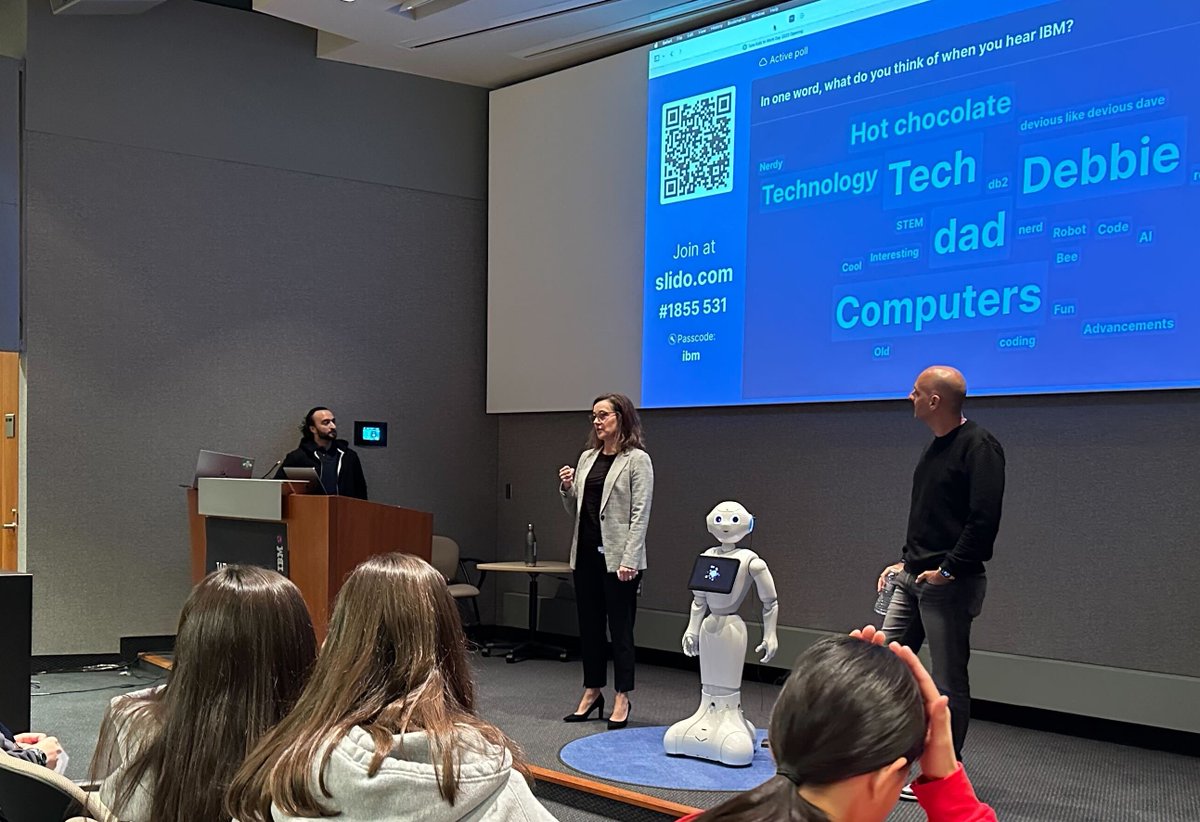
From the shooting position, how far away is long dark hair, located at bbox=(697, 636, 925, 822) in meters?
1.15

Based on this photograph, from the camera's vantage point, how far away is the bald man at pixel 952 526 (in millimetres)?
4020

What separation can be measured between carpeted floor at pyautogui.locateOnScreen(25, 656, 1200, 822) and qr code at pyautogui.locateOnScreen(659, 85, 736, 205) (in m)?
2.61

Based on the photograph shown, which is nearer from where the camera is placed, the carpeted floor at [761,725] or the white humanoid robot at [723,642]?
the carpeted floor at [761,725]

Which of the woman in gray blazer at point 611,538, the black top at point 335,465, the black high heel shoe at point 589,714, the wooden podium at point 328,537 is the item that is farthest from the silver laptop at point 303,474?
the black top at point 335,465

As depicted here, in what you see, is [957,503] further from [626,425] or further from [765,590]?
[626,425]

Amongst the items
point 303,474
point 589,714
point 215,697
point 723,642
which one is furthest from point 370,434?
point 215,697

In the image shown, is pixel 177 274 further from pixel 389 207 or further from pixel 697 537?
pixel 697 537

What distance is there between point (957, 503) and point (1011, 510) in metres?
1.47

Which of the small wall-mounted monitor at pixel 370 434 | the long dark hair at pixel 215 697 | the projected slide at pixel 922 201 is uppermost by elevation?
the projected slide at pixel 922 201

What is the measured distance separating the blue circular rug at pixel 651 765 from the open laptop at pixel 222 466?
2050 mm

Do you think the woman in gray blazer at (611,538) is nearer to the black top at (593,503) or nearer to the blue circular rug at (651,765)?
the black top at (593,503)

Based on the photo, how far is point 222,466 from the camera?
5.72 meters

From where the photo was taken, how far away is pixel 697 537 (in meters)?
6.92

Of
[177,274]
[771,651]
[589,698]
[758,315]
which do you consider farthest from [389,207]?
[771,651]
